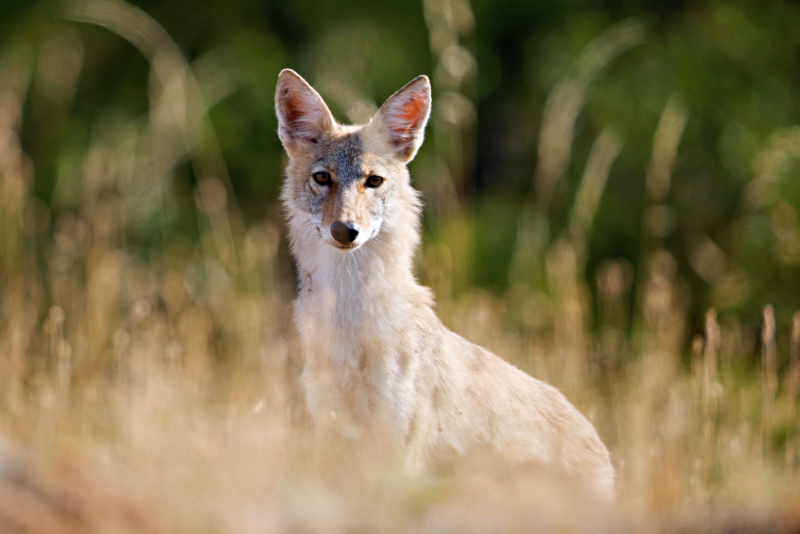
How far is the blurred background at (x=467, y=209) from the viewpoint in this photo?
4.22 meters

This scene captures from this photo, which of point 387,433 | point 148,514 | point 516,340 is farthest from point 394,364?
point 516,340

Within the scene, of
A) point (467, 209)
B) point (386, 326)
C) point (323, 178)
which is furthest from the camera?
point (467, 209)

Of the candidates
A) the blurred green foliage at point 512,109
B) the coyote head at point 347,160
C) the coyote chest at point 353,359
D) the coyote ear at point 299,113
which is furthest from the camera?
the blurred green foliage at point 512,109

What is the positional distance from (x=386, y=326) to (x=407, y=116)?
3.98ft

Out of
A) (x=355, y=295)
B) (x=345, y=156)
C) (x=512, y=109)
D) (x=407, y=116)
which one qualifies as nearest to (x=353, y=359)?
(x=355, y=295)

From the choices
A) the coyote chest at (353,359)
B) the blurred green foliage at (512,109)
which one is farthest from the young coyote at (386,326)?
the blurred green foliage at (512,109)

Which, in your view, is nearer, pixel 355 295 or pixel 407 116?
pixel 355 295

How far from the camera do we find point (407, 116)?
3971 mm

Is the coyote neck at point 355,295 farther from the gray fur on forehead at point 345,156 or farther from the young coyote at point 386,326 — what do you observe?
the gray fur on forehead at point 345,156

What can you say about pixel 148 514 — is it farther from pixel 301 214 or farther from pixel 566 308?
pixel 566 308

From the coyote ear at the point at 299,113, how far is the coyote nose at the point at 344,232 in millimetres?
854

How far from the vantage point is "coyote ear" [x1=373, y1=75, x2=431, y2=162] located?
386cm

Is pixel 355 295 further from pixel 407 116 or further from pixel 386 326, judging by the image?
pixel 407 116

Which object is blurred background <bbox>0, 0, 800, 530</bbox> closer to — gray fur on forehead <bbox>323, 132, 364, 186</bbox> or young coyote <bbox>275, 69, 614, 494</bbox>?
young coyote <bbox>275, 69, 614, 494</bbox>
